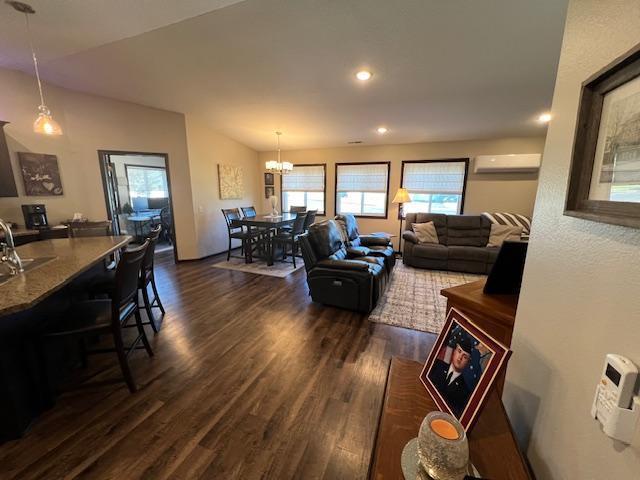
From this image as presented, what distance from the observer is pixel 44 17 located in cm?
213

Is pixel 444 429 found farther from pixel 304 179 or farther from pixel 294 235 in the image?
pixel 304 179

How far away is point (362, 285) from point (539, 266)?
7.05 feet

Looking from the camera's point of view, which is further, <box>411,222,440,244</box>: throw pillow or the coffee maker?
<box>411,222,440,244</box>: throw pillow

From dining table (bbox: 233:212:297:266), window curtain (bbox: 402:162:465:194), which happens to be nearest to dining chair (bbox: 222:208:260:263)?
dining table (bbox: 233:212:297:266)

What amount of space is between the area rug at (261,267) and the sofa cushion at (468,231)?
9.62ft

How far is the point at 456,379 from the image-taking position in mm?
878

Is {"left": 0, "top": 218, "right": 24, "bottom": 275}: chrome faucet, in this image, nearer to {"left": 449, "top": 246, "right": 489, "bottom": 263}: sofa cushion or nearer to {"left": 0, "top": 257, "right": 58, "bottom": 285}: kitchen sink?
{"left": 0, "top": 257, "right": 58, "bottom": 285}: kitchen sink

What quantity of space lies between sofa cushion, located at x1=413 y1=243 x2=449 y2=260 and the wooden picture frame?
4213 millimetres

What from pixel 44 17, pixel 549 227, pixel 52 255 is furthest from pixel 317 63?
pixel 52 255

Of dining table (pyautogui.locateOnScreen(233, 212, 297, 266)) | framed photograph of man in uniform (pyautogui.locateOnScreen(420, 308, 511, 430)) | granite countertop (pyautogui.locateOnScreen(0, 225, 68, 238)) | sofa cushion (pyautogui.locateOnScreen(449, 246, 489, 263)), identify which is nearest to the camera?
framed photograph of man in uniform (pyautogui.locateOnScreen(420, 308, 511, 430))

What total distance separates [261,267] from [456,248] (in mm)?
3556

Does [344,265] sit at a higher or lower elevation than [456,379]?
lower

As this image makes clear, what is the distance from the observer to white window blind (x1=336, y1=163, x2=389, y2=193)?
5.88 metres

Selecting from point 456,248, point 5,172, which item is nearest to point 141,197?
point 5,172
